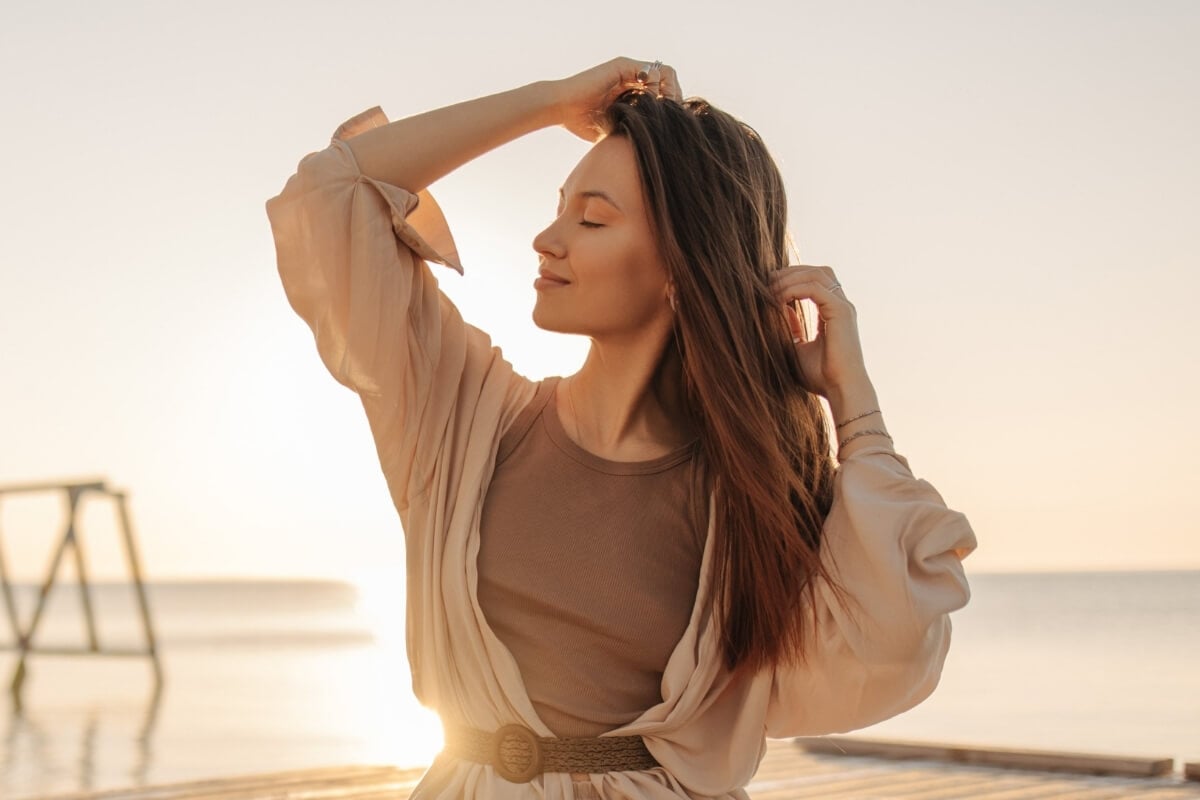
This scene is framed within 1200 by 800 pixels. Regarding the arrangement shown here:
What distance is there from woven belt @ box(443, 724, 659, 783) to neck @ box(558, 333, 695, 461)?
1.13ft

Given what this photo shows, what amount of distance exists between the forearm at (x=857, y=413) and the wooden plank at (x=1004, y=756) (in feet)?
9.79

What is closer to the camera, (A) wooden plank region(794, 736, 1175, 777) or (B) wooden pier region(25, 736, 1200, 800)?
(B) wooden pier region(25, 736, 1200, 800)

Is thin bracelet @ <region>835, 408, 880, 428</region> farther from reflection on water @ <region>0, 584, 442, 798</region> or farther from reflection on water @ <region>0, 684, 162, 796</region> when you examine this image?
reflection on water @ <region>0, 684, 162, 796</region>

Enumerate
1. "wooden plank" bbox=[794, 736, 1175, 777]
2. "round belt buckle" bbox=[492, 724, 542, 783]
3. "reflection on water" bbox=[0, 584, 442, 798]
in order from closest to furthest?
"round belt buckle" bbox=[492, 724, 542, 783] < "wooden plank" bbox=[794, 736, 1175, 777] < "reflection on water" bbox=[0, 584, 442, 798]

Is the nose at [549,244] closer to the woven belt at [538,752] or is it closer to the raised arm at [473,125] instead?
the raised arm at [473,125]

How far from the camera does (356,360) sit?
66.2 inches

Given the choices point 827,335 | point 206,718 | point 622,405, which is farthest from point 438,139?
point 206,718

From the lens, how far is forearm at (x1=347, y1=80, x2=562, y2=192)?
171 cm

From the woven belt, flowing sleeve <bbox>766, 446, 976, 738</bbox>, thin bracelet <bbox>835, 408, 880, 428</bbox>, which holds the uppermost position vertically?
thin bracelet <bbox>835, 408, 880, 428</bbox>

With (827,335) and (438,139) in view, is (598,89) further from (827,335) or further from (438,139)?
(827,335)

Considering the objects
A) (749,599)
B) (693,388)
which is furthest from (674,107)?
(749,599)

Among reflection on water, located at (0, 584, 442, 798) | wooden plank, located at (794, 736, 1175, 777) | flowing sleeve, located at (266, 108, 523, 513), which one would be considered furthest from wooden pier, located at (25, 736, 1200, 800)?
flowing sleeve, located at (266, 108, 523, 513)

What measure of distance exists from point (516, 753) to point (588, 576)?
21 centimetres

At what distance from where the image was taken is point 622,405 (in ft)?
6.01
